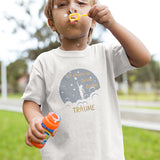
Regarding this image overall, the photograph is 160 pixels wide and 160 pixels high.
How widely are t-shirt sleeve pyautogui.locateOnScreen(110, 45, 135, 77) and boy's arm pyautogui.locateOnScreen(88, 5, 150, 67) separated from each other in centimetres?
3

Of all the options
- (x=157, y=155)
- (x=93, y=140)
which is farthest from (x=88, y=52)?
(x=157, y=155)

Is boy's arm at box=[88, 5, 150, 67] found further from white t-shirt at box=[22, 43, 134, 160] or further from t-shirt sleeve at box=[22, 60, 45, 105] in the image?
t-shirt sleeve at box=[22, 60, 45, 105]

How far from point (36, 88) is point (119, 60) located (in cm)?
35

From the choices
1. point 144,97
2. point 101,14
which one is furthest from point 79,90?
point 144,97

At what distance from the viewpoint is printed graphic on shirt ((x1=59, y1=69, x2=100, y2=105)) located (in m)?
0.85

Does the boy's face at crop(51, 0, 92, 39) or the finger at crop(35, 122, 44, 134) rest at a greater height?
the boy's face at crop(51, 0, 92, 39)

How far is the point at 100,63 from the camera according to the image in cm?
91

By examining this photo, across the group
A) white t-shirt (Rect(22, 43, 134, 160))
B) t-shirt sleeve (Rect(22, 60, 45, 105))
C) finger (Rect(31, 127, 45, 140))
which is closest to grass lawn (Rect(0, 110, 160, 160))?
white t-shirt (Rect(22, 43, 134, 160))

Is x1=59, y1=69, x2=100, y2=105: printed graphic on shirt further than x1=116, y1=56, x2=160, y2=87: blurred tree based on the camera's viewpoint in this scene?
No

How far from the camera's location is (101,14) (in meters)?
0.75

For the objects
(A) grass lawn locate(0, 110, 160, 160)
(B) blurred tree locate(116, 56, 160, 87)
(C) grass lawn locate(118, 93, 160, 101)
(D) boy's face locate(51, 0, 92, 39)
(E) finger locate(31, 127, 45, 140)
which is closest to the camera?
(E) finger locate(31, 127, 45, 140)

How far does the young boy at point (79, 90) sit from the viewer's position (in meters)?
0.83

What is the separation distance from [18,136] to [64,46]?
2914 mm

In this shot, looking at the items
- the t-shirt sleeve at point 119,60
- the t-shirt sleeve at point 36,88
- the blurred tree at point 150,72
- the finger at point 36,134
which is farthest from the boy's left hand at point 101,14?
the blurred tree at point 150,72
